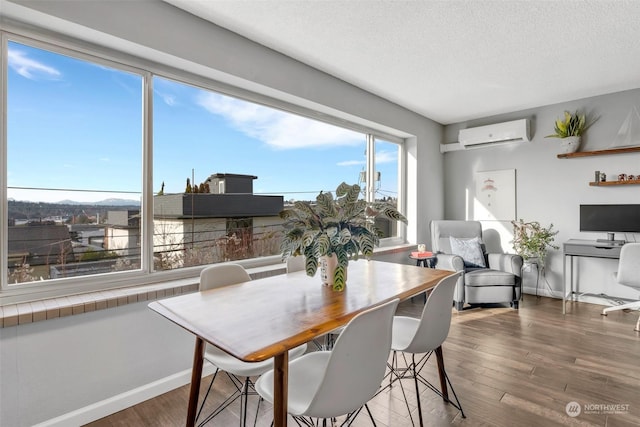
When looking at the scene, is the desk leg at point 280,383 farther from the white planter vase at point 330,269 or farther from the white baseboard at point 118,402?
the white baseboard at point 118,402

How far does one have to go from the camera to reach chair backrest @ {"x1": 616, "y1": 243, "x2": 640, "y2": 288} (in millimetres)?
3158

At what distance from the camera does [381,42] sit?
104 inches

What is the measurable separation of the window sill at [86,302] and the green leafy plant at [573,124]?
455 cm

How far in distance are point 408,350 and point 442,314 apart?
252 millimetres

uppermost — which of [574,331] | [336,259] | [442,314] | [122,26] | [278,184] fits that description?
[122,26]

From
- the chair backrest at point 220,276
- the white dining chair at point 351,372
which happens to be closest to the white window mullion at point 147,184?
the chair backrest at point 220,276

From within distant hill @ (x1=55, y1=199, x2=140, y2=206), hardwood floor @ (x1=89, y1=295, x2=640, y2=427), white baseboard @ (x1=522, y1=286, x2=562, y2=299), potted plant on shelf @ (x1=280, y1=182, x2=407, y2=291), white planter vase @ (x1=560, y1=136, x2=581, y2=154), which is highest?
white planter vase @ (x1=560, y1=136, x2=581, y2=154)

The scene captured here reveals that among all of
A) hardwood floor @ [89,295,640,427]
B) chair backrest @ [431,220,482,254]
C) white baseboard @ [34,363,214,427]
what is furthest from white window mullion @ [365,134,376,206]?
white baseboard @ [34,363,214,427]

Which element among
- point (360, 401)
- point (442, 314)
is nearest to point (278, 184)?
point (442, 314)

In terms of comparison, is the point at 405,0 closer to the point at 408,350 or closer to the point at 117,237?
the point at 408,350

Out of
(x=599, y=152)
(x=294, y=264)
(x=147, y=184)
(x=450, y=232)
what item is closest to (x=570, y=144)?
(x=599, y=152)

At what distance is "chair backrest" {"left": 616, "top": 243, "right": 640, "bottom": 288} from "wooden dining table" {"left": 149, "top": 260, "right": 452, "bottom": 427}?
239cm

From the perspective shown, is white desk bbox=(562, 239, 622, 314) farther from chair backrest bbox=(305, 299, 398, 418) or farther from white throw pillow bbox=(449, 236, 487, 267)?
chair backrest bbox=(305, 299, 398, 418)

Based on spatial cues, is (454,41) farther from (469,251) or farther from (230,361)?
(230,361)
